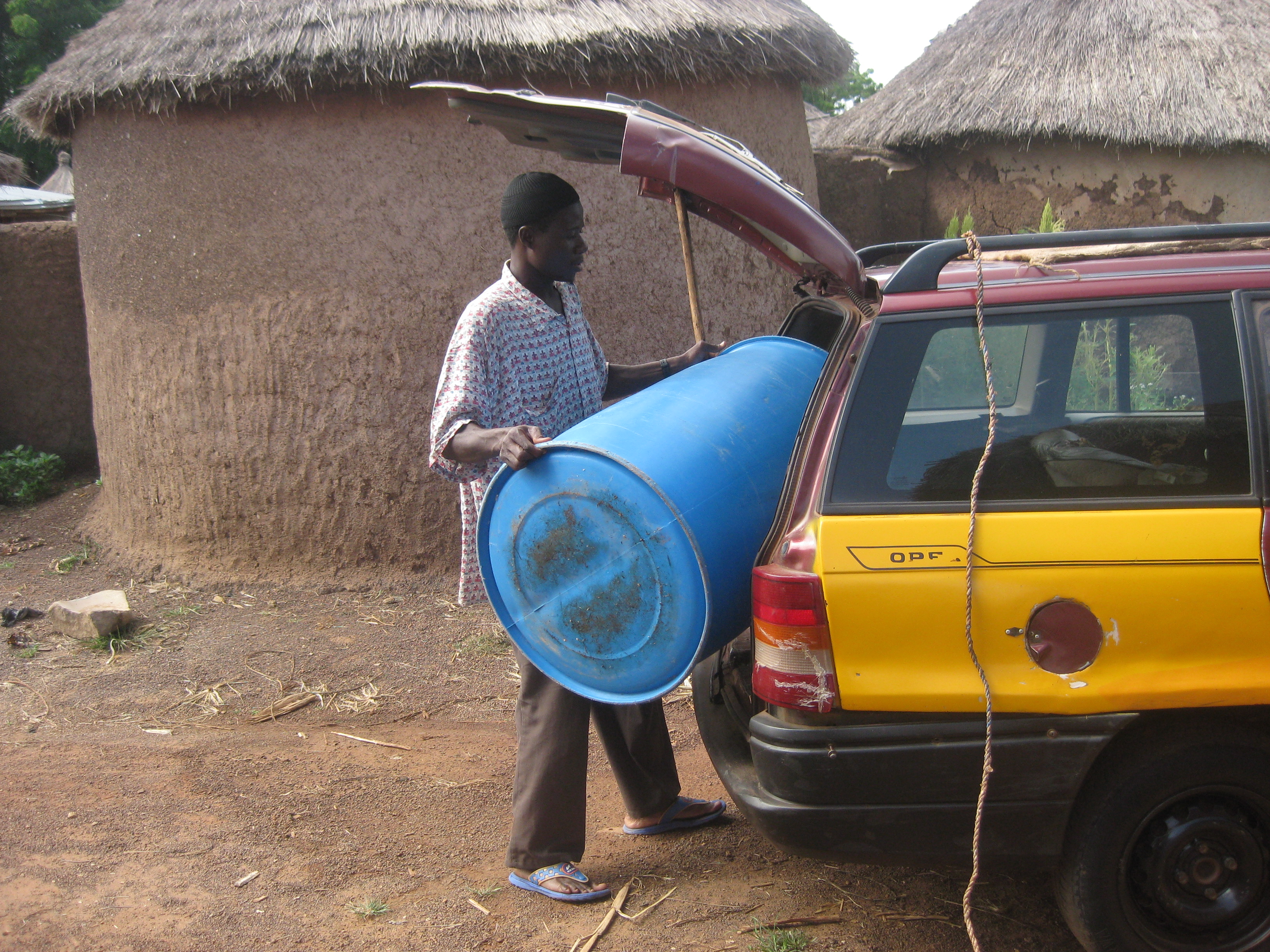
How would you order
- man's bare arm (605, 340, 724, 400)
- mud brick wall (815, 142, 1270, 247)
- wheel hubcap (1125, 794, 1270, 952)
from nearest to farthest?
wheel hubcap (1125, 794, 1270, 952)
man's bare arm (605, 340, 724, 400)
mud brick wall (815, 142, 1270, 247)

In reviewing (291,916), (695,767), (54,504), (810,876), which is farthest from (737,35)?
(54,504)

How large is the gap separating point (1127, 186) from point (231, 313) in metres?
6.93

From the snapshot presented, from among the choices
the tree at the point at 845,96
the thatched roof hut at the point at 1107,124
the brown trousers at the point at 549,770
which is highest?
the tree at the point at 845,96

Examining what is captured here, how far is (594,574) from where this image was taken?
96.0 inches

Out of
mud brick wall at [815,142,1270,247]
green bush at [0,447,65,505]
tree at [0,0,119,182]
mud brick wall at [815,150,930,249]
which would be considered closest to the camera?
green bush at [0,447,65,505]

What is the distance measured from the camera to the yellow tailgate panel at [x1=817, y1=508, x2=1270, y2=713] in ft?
7.02

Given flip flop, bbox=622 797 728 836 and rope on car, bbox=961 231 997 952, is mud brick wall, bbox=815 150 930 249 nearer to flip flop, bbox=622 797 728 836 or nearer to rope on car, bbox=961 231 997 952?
flip flop, bbox=622 797 728 836

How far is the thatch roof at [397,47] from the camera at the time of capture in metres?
5.06

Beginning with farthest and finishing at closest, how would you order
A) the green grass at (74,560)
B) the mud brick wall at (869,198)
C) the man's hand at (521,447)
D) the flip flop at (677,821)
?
the mud brick wall at (869,198) < the green grass at (74,560) < the flip flop at (677,821) < the man's hand at (521,447)

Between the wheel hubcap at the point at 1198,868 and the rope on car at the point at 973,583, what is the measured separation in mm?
376

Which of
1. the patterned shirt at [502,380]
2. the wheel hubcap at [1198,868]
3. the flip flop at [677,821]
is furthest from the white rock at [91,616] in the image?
the wheel hubcap at [1198,868]

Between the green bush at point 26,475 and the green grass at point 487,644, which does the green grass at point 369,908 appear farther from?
the green bush at point 26,475

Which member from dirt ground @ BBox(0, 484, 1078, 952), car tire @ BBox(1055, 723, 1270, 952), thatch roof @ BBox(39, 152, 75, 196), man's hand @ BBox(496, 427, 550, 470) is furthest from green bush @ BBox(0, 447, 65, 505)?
thatch roof @ BBox(39, 152, 75, 196)

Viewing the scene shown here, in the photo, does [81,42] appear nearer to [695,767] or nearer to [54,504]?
[54,504]
